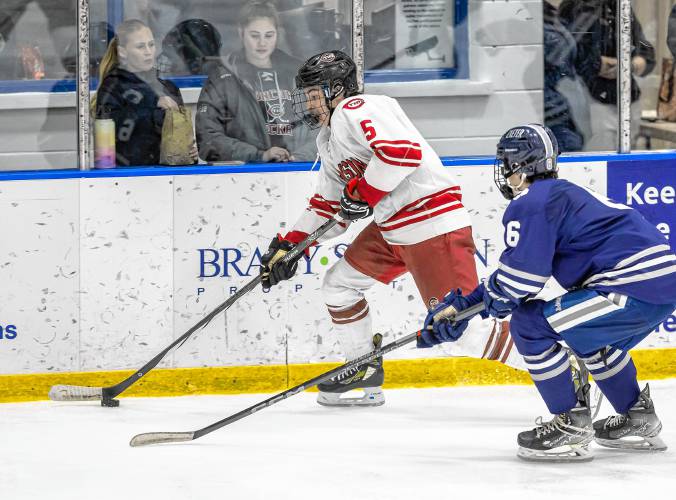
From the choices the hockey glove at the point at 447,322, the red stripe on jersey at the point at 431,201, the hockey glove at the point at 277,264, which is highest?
the red stripe on jersey at the point at 431,201

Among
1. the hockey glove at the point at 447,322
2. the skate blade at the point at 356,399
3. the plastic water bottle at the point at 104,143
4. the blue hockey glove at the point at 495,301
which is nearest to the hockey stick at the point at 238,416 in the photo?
the hockey glove at the point at 447,322

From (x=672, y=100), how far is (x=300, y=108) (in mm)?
1656

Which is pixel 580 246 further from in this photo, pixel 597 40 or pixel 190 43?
pixel 190 43

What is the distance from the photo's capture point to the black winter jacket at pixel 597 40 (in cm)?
507

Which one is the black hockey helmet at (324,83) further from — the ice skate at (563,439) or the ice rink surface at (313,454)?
the ice skate at (563,439)

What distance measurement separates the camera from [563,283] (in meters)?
3.59

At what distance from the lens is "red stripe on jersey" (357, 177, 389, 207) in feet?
13.4

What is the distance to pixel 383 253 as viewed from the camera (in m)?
4.35

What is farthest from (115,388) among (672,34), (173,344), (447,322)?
(672,34)

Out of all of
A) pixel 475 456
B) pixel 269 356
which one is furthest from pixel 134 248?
pixel 475 456

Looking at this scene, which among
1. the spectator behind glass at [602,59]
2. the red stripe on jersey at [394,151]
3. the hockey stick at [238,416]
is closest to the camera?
the hockey stick at [238,416]

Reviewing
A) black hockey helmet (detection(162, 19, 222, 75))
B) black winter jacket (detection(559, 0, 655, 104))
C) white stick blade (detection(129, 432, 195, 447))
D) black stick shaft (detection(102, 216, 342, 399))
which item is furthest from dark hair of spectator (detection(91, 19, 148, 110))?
black winter jacket (detection(559, 0, 655, 104))

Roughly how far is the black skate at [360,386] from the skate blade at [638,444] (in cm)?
99

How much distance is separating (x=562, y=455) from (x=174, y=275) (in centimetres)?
170
